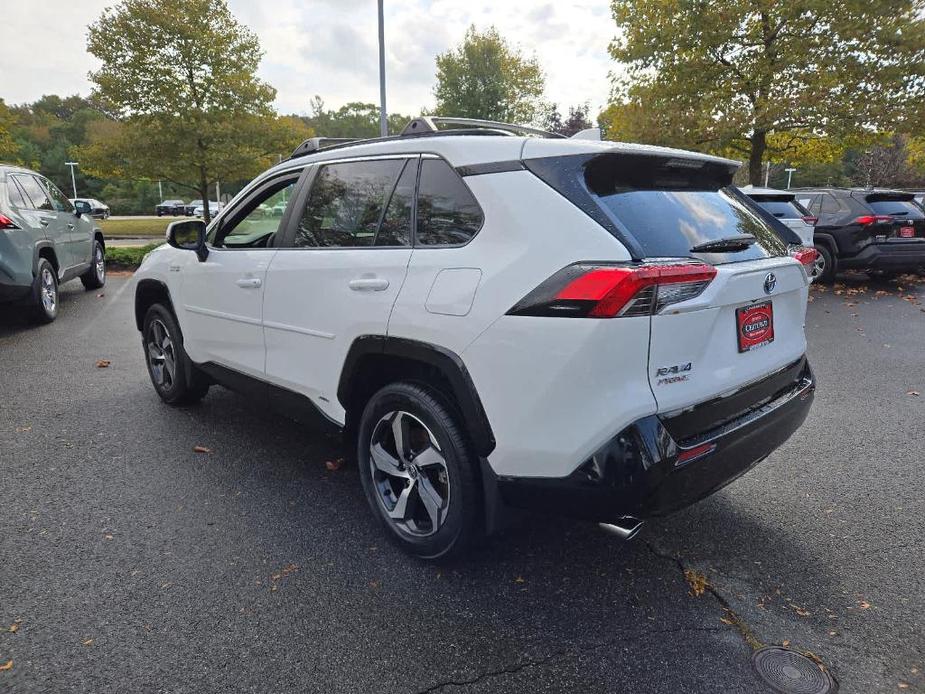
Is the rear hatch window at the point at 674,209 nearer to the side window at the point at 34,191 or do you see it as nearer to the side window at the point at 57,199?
the side window at the point at 34,191

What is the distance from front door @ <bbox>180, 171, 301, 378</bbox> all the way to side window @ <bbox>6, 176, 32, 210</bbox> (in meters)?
5.01

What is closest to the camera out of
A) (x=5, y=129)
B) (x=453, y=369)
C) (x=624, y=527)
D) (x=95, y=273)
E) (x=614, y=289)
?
(x=614, y=289)

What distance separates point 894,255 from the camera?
10.9m

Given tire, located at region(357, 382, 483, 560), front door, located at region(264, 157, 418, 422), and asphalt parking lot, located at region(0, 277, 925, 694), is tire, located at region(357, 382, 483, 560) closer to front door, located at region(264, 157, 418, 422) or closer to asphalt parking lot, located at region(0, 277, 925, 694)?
asphalt parking lot, located at region(0, 277, 925, 694)

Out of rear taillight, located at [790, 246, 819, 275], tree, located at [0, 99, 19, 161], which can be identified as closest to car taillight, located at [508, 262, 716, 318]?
rear taillight, located at [790, 246, 819, 275]

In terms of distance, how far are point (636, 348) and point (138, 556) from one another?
93.7 inches

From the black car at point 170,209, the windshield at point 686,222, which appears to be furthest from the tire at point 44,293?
the black car at point 170,209

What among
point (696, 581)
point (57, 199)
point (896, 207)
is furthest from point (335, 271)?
point (896, 207)

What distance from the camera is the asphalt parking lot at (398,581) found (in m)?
2.23

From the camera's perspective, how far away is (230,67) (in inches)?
859

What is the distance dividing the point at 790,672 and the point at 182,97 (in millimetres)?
23680

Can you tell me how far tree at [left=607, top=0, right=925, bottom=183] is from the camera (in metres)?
13.9

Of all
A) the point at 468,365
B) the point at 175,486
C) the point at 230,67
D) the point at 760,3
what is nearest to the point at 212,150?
the point at 230,67

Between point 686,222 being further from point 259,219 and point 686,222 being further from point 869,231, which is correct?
point 869,231
